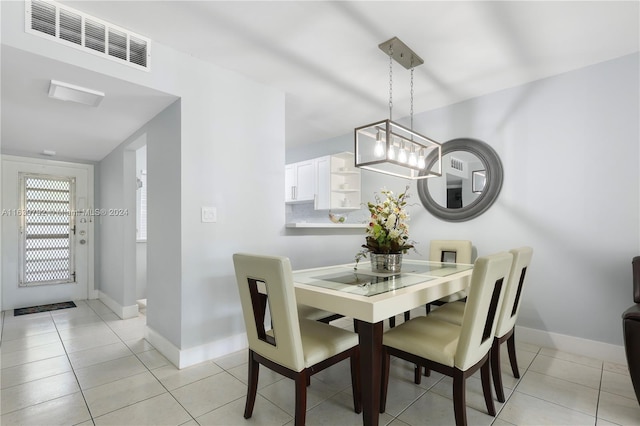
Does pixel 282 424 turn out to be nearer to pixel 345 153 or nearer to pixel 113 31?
pixel 113 31

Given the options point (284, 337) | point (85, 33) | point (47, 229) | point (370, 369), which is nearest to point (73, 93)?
point (85, 33)

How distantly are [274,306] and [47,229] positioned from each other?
447cm

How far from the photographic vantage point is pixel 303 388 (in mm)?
1510

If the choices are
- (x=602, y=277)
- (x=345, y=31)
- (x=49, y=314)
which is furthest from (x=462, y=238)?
(x=49, y=314)

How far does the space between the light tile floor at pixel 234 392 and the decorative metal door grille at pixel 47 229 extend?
1.73 meters

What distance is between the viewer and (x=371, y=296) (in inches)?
61.8

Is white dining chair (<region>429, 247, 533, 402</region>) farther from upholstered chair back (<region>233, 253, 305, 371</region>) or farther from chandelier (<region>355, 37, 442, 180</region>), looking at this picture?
upholstered chair back (<region>233, 253, 305, 371</region>)

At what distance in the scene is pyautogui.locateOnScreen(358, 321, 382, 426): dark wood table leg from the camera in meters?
1.49

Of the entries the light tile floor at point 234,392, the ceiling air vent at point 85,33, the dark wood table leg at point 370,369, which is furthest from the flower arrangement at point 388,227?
the ceiling air vent at point 85,33

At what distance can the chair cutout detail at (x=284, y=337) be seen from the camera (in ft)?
4.91

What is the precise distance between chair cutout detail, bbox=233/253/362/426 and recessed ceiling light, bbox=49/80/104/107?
182 cm

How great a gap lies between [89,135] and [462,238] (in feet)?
14.1

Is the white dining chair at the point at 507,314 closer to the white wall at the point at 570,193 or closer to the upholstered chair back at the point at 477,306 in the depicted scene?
the upholstered chair back at the point at 477,306

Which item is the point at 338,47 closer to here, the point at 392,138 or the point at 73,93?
the point at 392,138
